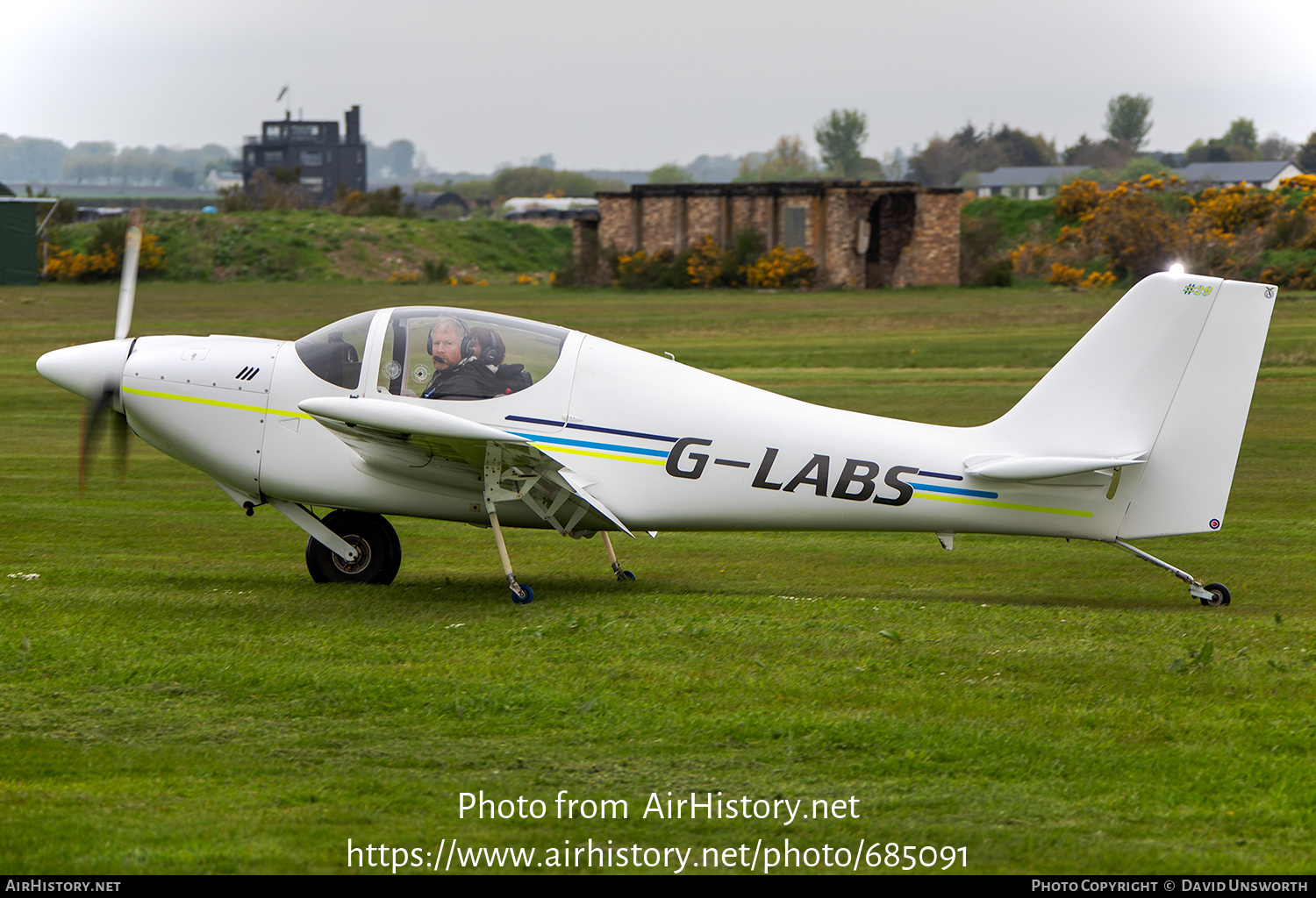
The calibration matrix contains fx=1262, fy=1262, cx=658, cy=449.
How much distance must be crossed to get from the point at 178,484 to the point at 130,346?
7.45m

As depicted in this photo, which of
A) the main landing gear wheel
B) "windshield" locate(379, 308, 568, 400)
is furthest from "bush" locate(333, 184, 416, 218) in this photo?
the main landing gear wheel

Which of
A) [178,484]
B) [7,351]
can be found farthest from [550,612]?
[7,351]

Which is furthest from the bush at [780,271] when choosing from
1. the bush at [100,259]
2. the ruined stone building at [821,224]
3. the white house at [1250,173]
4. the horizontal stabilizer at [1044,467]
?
the white house at [1250,173]

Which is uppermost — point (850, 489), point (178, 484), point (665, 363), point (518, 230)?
point (518, 230)

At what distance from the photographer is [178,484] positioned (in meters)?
16.6

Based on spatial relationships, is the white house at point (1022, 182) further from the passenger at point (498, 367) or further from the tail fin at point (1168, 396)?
the passenger at point (498, 367)

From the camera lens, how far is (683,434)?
30.2 feet

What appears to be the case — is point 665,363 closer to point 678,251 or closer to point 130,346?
point 130,346

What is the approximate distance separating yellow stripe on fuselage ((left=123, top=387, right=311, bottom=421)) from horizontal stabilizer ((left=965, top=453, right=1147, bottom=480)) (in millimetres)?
4996

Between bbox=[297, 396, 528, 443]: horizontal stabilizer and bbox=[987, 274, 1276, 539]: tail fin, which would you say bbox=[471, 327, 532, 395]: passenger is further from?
bbox=[987, 274, 1276, 539]: tail fin

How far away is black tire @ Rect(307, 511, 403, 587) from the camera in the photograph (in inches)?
383

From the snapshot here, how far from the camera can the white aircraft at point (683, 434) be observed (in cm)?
895

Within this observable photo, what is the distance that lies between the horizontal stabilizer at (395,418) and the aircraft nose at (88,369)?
7.01ft

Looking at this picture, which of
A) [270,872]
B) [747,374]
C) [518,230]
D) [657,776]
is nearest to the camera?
[270,872]
